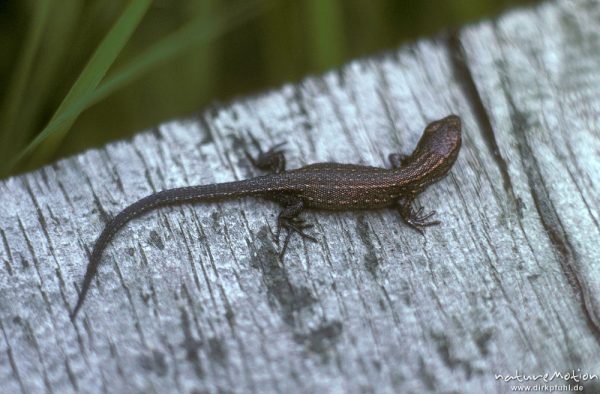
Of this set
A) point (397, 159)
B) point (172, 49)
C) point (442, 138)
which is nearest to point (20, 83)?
point (172, 49)

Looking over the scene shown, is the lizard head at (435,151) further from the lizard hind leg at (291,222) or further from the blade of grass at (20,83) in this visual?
the blade of grass at (20,83)

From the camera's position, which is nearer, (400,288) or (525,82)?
(400,288)

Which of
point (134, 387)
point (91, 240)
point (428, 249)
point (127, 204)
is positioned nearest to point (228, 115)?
point (127, 204)

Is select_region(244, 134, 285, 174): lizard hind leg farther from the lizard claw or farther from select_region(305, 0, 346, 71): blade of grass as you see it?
select_region(305, 0, 346, 71): blade of grass

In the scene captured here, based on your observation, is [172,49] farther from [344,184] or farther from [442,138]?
[442,138]

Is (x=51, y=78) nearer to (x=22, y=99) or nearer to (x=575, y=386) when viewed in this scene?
(x=22, y=99)

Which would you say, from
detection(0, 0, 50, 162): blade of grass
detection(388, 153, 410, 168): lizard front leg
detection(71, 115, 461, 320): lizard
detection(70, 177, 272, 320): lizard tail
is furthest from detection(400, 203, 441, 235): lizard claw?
detection(0, 0, 50, 162): blade of grass

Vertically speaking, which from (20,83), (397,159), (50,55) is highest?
(50,55)
